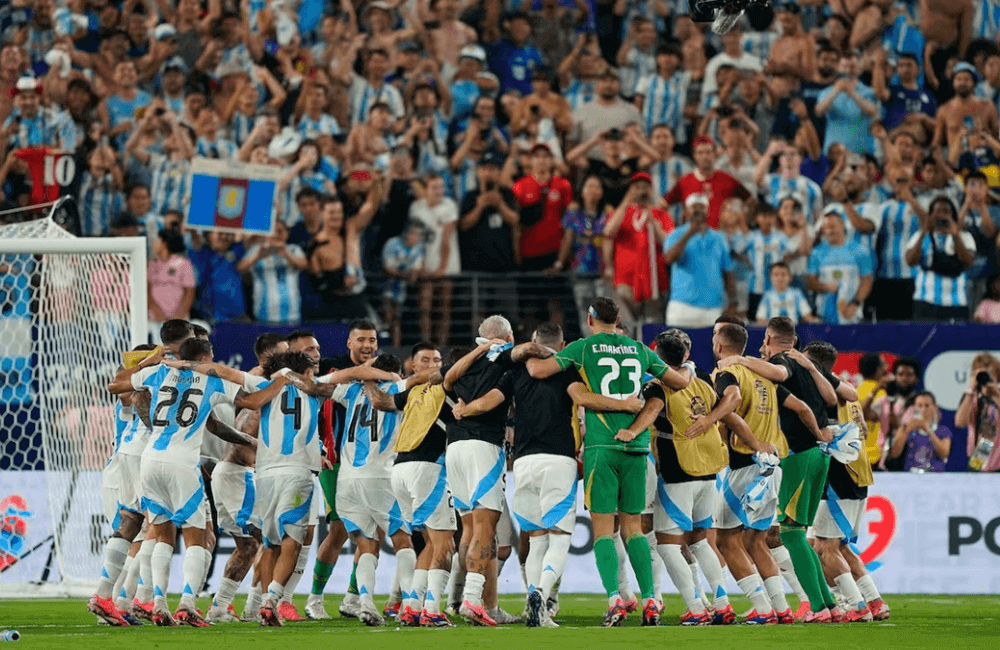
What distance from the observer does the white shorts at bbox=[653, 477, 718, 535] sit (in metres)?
13.0

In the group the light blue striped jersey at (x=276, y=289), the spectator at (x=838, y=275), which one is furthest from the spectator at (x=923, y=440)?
the light blue striped jersey at (x=276, y=289)

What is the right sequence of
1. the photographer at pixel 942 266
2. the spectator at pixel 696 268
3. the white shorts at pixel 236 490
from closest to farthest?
the white shorts at pixel 236 490 < the spectator at pixel 696 268 < the photographer at pixel 942 266

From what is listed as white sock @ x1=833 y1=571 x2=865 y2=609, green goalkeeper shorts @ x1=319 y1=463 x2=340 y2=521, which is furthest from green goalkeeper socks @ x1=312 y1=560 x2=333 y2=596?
white sock @ x1=833 y1=571 x2=865 y2=609

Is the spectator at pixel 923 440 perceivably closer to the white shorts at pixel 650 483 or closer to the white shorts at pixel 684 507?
the white shorts at pixel 650 483

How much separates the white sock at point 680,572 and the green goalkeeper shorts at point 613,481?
18.6 inches

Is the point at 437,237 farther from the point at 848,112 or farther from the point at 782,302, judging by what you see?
the point at 848,112

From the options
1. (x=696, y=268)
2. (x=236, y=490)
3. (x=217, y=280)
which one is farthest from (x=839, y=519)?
(x=217, y=280)

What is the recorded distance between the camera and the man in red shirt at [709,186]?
20.1 m

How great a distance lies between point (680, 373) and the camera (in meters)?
13.0

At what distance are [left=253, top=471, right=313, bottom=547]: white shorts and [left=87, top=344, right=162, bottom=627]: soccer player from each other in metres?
0.98

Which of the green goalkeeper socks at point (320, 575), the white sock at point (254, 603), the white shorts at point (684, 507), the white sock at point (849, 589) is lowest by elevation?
the white sock at point (254, 603)

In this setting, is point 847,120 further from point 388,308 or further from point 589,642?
point 589,642

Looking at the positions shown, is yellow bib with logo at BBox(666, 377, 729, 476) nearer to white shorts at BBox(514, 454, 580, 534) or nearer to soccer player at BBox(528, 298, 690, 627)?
soccer player at BBox(528, 298, 690, 627)

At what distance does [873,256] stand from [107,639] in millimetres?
11341
